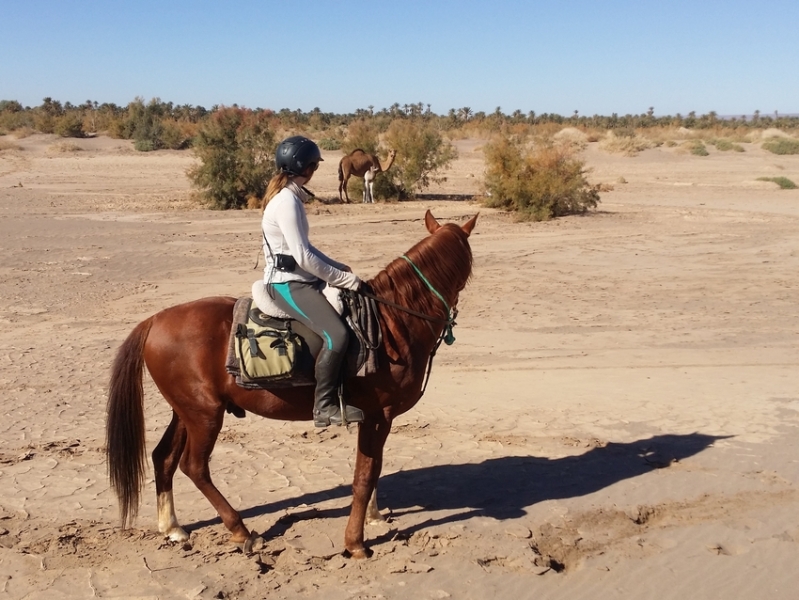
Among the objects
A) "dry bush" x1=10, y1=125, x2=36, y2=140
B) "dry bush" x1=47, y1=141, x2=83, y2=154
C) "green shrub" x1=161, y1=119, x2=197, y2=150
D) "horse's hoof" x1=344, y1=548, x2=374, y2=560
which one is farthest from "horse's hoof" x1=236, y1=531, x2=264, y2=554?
"dry bush" x1=10, y1=125, x2=36, y2=140

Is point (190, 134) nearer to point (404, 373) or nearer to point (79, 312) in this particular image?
point (79, 312)

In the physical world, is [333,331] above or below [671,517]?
above

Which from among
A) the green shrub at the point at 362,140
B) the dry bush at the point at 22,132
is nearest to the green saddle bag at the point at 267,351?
the green shrub at the point at 362,140

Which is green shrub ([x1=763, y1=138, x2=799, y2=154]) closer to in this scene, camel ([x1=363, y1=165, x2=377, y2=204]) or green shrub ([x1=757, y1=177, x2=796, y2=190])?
green shrub ([x1=757, y1=177, x2=796, y2=190])

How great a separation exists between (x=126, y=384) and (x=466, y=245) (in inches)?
92.9

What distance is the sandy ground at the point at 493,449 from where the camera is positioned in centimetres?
504

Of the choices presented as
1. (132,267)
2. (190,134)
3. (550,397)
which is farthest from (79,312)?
(190,134)

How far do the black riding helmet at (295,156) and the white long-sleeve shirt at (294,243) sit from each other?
0.09m

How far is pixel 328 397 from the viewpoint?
5070 millimetres

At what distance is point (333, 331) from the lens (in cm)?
498

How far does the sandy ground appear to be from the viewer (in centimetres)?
504

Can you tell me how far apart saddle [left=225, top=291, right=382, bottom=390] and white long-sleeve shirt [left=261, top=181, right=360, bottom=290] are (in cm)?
22

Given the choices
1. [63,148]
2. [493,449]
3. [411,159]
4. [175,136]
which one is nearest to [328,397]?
[493,449]

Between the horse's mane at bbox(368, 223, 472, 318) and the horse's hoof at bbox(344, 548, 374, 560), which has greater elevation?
the horse's mane at bbox(368, 223, 472, 318)
